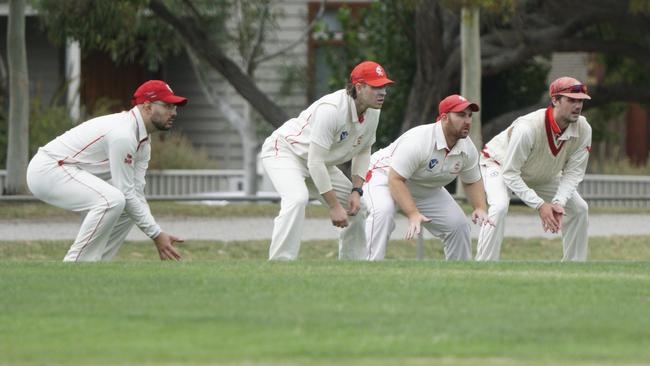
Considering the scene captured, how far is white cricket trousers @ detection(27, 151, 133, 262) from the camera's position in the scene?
43.0ft

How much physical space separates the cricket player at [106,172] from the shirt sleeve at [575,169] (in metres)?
3.24

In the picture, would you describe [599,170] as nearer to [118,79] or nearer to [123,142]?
[118,79]

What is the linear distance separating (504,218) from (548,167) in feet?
1.92

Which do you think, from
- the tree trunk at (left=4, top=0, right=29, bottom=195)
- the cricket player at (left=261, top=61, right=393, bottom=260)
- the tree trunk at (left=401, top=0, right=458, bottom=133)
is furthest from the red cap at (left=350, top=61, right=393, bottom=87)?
the tree trunk at (left=401, top=0, right=458, bottom=133)

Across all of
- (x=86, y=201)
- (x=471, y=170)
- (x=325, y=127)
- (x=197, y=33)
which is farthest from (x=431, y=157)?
(x=197, y=33)

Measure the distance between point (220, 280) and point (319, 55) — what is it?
20869 mm

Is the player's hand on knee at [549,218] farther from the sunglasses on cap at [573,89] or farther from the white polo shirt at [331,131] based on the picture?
the white polo shirt at [331,131]

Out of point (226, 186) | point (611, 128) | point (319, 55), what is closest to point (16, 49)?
point (226, 186)

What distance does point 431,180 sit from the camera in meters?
14.0

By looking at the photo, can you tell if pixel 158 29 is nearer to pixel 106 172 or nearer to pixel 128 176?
pixel 106 172

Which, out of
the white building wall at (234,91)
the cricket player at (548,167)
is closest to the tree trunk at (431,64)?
the white building wall at (234,91)

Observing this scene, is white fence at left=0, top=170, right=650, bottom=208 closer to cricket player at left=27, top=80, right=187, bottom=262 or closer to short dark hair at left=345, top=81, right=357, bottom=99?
cricket player at left=27, top=80, right=187, bottom=262

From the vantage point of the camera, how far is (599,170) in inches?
1188

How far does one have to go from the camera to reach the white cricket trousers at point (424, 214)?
45.6ft
